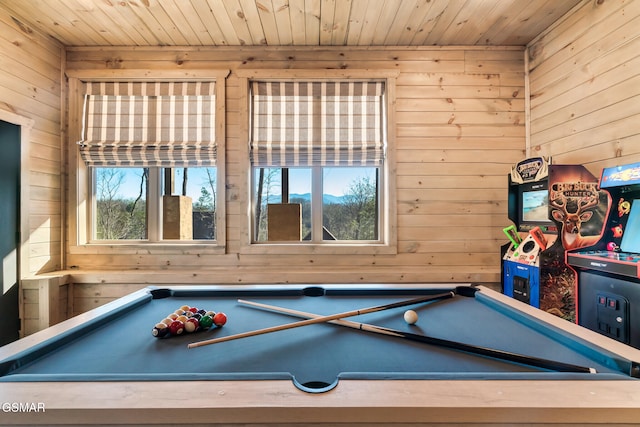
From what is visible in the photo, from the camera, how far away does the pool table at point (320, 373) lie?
2.40ft

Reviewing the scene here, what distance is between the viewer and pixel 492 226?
116 inches

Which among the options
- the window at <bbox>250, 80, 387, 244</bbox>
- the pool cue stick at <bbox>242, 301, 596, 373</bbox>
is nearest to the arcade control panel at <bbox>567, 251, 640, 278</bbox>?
the pool cue stick at <bbox>242, 301, 596, 373</bbox>

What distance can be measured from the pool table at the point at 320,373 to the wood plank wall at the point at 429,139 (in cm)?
143

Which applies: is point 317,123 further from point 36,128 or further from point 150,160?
point 36,128

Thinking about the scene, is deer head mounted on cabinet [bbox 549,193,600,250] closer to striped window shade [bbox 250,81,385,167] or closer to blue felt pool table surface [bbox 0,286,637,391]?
blue felt pool table surface [bbox 0,286,637,391]

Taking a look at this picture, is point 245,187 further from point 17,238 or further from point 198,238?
point 17,238

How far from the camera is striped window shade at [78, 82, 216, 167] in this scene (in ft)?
9.64

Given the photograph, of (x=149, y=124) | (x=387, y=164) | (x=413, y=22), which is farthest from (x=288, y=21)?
(x=149, y=124)

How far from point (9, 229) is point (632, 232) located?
4.39 metres

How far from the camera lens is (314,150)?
9.77 feet

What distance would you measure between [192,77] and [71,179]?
1532 millimetres

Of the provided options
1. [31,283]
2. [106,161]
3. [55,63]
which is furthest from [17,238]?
[55,63]

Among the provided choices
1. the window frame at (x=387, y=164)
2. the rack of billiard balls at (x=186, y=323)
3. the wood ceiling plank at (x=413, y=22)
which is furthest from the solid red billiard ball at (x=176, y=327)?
the wood ceiling plank at (x=413, y=22)

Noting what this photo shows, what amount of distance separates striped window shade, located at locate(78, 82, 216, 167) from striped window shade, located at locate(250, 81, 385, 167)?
1.60ft
